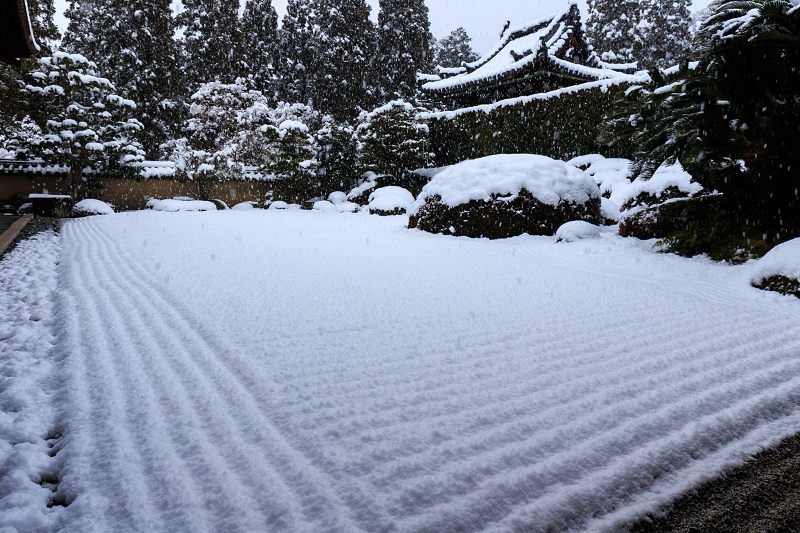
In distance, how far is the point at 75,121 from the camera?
1159cm

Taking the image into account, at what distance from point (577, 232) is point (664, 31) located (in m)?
26.0

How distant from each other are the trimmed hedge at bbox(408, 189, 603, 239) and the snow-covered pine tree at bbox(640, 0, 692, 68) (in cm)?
2361

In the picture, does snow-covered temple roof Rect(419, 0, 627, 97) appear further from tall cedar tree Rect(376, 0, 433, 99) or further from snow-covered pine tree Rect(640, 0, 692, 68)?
snow-covered pine tree Rect(640, 0, 692, 68)

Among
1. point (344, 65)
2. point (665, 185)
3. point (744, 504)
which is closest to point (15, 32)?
point (744, 504)

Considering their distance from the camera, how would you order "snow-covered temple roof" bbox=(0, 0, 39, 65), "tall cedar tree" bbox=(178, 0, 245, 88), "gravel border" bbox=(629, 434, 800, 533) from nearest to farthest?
"gravel border" bbox=(629, 434, 800, 533) < "snow-covered temple roof" bbox=(0, 0, 39, 65) < "tall cedar tree" bbox=(178, 0, 245, 88)

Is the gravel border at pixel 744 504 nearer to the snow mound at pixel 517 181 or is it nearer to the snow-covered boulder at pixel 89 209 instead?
the snow mound at pixel 517 181

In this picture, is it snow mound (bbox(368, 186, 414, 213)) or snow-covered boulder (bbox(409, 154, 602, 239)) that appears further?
snow mound (bbox(368, 186, 414, 213))

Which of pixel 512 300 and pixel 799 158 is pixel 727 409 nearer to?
pixel 512 300

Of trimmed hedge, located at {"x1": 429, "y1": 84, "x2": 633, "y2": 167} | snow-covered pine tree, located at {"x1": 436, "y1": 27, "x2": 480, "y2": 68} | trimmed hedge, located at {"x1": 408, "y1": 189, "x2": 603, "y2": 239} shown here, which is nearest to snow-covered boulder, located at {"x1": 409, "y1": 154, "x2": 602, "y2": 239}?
trimmed hedge, located at {"x1": 408, "y1": 189, "x2": 603, "y2": 239}

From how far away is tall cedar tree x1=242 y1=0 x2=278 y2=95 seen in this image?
80.0 ft

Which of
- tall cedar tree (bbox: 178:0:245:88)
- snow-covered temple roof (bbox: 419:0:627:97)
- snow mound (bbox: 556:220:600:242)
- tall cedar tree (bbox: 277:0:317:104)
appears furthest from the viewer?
tall cedar tree (bbox: 277:0:317:104)

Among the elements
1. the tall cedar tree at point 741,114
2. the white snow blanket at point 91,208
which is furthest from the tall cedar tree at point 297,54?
the tall cedar tree at point 741,114

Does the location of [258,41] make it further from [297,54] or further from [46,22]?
[46,22]

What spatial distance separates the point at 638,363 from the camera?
2150 millimetres
